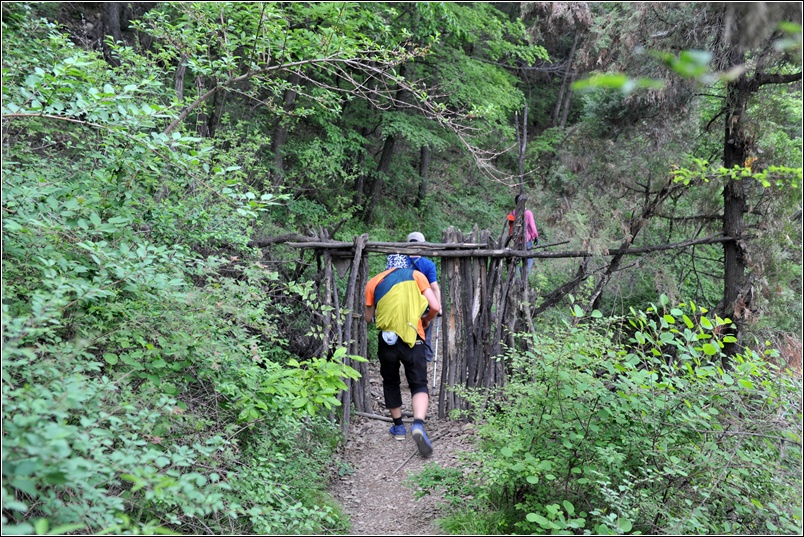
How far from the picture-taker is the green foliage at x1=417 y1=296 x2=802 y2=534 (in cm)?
337

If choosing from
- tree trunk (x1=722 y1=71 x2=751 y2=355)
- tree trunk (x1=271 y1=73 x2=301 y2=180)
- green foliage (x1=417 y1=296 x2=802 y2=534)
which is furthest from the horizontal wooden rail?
tree trunk (x1=271 y1=73 x2=301 y2=180)

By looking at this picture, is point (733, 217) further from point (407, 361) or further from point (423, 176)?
point (423, 176)

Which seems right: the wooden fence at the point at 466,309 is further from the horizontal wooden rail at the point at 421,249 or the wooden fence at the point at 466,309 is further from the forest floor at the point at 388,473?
the forest floor at the point at 388,473

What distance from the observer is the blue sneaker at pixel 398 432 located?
6141mm

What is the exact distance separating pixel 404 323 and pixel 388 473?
1.39 meters

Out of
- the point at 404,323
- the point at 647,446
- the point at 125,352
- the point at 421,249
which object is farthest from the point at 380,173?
the point at 647,446

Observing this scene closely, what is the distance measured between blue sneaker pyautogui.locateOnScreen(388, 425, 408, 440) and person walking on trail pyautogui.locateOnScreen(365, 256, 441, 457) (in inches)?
15.1

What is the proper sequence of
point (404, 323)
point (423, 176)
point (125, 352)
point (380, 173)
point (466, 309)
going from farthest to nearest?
1. point (423, 176)
2. point (380, 173)
3. point (466, 309)
4. point (404, 323)
5. point (125, 352)

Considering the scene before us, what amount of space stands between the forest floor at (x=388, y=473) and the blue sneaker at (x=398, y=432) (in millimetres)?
46

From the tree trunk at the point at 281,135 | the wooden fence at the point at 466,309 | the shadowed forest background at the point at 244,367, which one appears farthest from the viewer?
the tree trunk at the point at 281,135

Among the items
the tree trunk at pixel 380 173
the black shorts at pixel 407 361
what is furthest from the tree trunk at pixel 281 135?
the black shorts at pixel 407 361

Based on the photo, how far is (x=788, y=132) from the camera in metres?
8.45

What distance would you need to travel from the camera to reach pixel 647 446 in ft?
12.4

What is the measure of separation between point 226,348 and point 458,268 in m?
3.30
